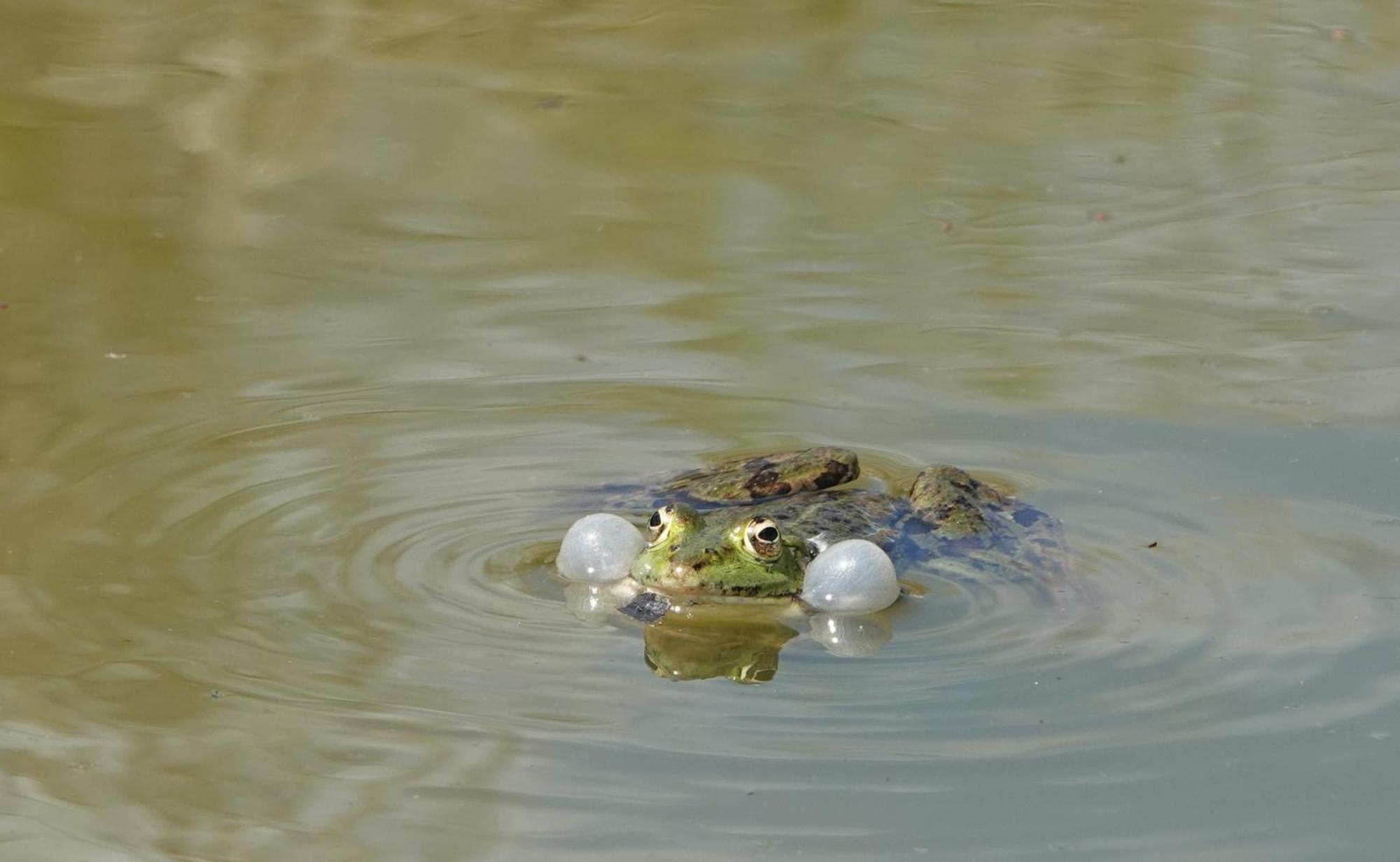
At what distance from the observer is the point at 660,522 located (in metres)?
5.34

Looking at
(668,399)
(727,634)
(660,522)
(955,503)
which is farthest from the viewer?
(668,399)

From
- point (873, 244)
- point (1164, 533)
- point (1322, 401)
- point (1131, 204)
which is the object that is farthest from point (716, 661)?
point (1131, 204)

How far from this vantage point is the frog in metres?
5.27

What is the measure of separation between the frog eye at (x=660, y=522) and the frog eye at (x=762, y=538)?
21 centimetres

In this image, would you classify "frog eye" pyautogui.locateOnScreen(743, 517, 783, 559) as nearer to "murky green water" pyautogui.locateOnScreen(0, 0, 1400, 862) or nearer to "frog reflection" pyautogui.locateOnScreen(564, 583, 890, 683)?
"frog reflection" pyautogui.locateOnScreen(564, 583, 890, 683)

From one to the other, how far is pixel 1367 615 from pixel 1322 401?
5.57 ft

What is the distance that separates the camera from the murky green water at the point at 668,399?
14.0ft

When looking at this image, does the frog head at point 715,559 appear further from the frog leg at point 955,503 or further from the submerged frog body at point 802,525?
the frog leg at point 955,503

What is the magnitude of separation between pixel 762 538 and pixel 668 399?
1.66 m

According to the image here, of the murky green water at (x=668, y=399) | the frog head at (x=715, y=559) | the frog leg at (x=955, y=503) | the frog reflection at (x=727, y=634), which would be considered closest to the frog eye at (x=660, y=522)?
the frog head at (x=715, y=559)

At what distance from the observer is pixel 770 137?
9.41m

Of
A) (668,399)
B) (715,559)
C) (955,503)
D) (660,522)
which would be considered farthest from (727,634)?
(668,399)

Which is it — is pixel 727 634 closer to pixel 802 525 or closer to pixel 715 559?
pixel 715 559

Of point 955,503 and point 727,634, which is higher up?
point 955,503
